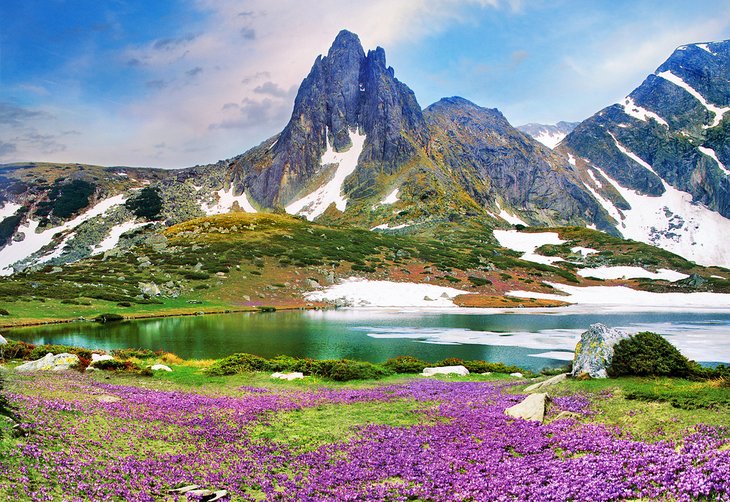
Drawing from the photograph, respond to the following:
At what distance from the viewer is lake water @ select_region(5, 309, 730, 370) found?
40.3m

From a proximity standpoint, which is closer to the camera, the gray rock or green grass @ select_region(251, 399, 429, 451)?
green grass @ select_region(251, 399, 429, 451)

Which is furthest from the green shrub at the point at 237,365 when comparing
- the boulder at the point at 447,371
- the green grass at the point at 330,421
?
the green grass at the point at 330,421

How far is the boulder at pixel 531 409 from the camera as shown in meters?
14.1

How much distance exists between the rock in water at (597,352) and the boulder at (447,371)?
862 centimetres

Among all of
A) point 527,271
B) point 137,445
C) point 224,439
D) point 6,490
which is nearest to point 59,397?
point 137,445

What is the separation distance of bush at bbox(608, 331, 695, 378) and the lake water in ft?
51.5

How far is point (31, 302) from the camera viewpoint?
6588cm

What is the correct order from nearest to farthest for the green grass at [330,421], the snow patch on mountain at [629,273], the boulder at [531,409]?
the green grass at [330,421]
the boulder at [531,409]
the snow patch on mountain at [629,273]

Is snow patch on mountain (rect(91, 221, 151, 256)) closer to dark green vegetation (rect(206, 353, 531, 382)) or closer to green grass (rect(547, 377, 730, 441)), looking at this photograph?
dark green vegetation (rect(206, 353, 531, 382))

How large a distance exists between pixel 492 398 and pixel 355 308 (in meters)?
76.2

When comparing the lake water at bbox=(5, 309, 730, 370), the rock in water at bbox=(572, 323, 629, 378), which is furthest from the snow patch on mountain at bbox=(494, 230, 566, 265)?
the rock in water at bbox=(572, 323, 629, 378)

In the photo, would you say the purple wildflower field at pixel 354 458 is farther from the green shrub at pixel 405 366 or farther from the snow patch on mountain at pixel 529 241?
the snow patch on mountain at pixel 529 241

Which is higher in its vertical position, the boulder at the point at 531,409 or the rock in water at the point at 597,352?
the rock in water at the point at 597,352

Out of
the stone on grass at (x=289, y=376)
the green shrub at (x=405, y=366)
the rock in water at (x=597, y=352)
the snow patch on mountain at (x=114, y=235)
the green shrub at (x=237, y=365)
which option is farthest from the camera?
the snow patch on mountain at (x=114, y=235)
